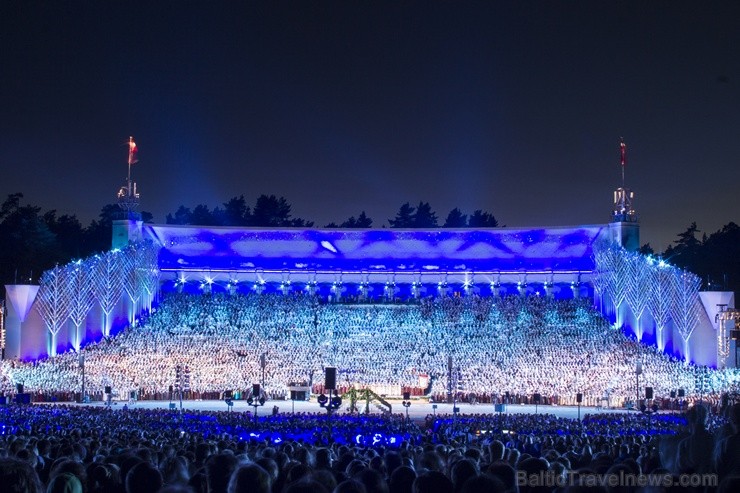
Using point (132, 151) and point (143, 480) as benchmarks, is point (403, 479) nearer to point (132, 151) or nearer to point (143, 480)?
point (143, 480)

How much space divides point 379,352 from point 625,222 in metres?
23.9

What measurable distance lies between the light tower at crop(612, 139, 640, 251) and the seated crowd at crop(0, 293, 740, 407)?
5674mm

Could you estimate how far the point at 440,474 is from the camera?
7402mm

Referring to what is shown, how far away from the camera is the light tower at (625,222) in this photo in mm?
78000

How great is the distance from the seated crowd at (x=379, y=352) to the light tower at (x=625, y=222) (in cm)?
567

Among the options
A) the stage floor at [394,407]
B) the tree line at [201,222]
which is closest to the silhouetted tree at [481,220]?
the tree line at [201,222]

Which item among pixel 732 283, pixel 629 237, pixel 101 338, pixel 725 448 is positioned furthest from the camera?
pixel 732 283

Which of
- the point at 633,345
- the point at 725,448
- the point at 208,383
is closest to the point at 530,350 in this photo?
the point at 633,345

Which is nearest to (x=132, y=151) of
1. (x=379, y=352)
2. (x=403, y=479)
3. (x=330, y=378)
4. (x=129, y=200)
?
(x=129, y=200)

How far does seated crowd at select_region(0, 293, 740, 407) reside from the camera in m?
59.4

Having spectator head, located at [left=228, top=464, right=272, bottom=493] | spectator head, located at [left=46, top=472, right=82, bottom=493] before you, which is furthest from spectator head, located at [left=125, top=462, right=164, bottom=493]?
spectator head, located at [left=228, top=464, right=272, bottom=493]

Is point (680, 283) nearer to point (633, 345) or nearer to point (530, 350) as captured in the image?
point (633, 345)

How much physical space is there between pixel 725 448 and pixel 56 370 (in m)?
57.5

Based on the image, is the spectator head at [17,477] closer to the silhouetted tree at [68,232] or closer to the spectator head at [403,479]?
the spectator head at [403,479]
